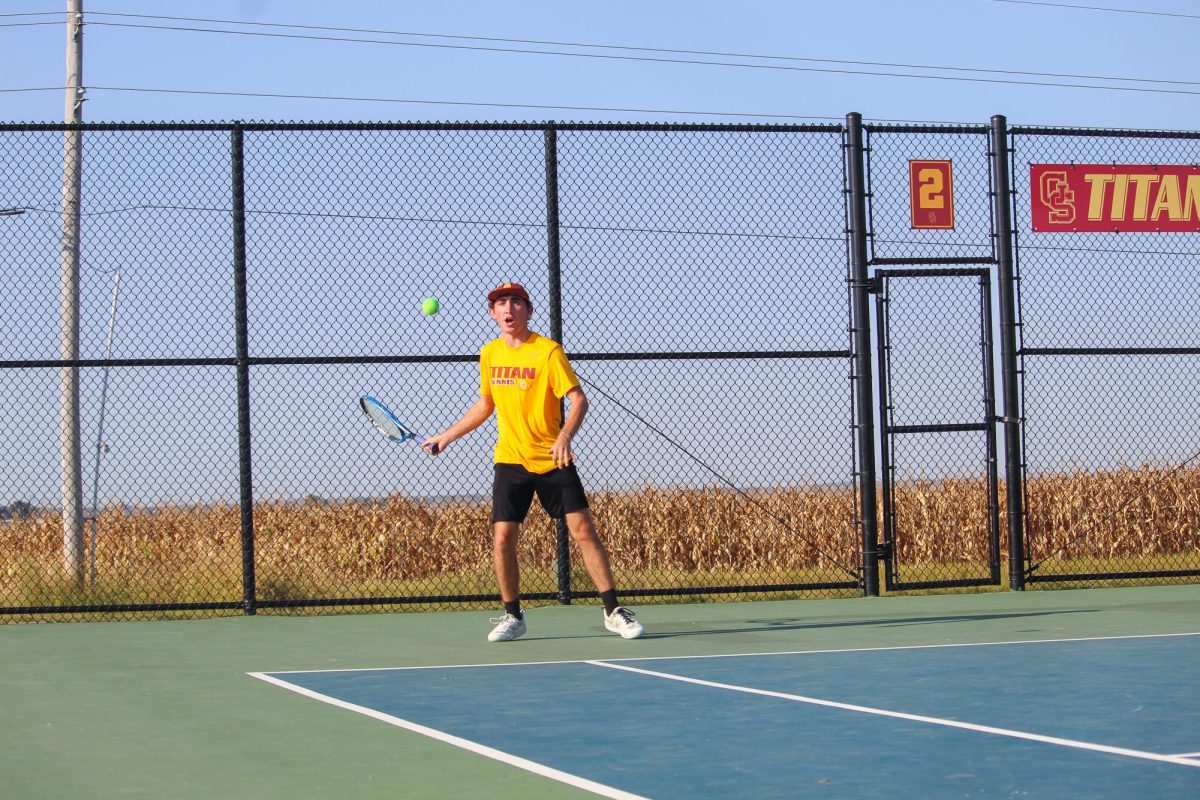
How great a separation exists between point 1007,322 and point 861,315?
1072 mm

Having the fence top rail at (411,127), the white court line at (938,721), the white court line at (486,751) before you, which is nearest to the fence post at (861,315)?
the fence top rail at (411,127)

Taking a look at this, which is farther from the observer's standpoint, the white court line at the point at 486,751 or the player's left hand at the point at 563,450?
the player's left hand at the point at 563,450

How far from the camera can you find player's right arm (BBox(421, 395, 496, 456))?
8711mm

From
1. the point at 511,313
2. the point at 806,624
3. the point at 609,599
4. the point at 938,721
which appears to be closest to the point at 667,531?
the point at 806,624

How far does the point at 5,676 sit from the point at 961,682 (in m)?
4.37

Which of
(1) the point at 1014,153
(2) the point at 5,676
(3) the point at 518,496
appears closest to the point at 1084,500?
(1) the point at 1014,153

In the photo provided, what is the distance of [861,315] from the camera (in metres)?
11.0

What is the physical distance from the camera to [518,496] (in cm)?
881

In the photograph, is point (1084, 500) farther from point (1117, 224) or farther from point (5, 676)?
point (5, 676)

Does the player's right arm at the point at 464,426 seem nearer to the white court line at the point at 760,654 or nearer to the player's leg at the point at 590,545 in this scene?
the player's leg at the point at 590,545

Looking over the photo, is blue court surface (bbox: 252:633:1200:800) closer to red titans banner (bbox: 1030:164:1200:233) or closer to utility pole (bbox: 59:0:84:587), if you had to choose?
red titans banner (bbox: 1030:164:1200:233)

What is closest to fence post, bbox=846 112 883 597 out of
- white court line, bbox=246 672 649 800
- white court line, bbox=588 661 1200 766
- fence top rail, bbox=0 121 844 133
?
fence top rail, bbox=0 121 844 133

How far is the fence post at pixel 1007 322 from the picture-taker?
11.2 meters

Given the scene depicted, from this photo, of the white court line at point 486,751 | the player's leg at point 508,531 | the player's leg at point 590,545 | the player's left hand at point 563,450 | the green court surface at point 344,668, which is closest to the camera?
the white court line at point 486,751
